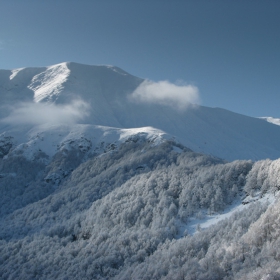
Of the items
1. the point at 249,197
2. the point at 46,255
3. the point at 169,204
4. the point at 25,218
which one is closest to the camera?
the point at 249,197

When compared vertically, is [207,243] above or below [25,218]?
above

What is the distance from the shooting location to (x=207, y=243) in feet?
251

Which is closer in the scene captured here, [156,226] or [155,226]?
[156,226]

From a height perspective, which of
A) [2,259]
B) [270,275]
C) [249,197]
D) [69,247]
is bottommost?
[2,259]

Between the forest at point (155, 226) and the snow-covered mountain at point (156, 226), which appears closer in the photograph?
the forest at point (155, 226)

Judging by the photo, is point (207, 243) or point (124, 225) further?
point (124, 225)

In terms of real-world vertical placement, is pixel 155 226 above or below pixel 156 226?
below

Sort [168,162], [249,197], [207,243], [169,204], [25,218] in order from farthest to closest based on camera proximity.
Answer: [168,162]
[25,218]
[169,204]
[249,197]
[207,243]

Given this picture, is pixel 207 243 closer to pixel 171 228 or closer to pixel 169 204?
pixel 171 228

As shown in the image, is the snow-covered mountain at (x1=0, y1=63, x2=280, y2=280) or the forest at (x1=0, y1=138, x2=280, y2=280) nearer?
the forest at (x1=0, y1=138, x2=280, y2=280)

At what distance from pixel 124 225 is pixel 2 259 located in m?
45.7

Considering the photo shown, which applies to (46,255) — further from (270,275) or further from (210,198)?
(270,275)

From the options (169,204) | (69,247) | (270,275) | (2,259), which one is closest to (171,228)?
(169,204)

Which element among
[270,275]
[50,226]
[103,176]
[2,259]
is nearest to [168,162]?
[103,176]
